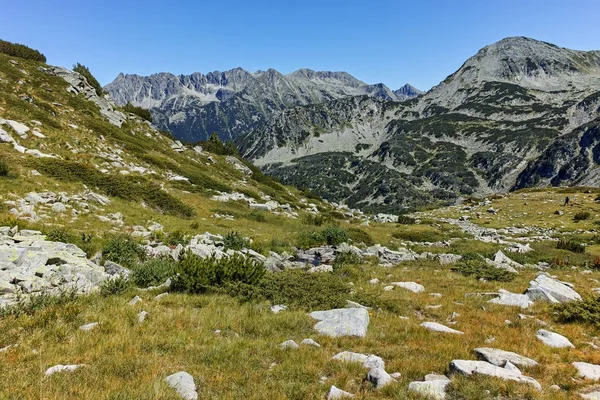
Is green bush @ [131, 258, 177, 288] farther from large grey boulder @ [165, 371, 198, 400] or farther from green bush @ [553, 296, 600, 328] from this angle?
green bush @ [553, 296, 600, 328]

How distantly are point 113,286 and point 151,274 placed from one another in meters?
1.61

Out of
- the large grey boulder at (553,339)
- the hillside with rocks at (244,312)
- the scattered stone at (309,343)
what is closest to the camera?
the hillside with rocks at (244,312)

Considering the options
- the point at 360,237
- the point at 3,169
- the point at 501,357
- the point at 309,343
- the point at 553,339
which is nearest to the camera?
the point at 501,357

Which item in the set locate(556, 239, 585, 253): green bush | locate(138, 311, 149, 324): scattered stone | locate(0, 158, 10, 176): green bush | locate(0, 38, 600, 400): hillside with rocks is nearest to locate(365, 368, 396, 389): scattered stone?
locate(0, 38, 600, 400): hillside with rocks

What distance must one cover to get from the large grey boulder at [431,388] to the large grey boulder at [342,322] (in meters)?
2.61

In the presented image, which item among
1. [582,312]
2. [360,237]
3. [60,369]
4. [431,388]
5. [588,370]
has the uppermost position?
[60,369]

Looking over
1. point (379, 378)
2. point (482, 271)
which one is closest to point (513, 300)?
point (482, 271)

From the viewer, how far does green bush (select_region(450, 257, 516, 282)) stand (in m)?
15.0

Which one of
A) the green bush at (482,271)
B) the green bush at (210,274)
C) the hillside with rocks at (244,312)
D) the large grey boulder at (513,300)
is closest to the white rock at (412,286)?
the hillside with rocks at (244,312)

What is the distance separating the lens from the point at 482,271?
1573cm

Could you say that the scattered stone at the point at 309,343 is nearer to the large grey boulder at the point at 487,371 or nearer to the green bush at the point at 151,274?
the large grey boulder at the point at 487,371

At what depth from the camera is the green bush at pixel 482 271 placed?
15.0m

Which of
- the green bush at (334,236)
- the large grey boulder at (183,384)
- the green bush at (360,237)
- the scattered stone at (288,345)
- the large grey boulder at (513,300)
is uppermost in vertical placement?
the large grey boulder at (183,384)

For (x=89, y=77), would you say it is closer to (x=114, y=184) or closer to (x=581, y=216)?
(x=114, y=184)
